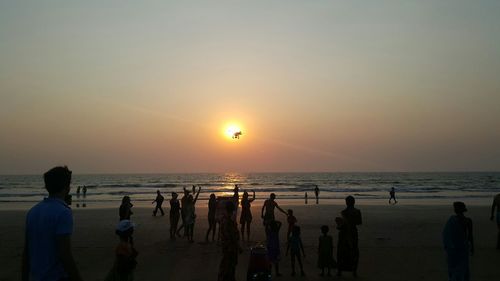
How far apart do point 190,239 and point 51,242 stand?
12.4m

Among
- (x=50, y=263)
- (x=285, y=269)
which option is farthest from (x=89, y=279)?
(x=50, y=263)

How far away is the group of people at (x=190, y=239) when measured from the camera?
3729 millimetres

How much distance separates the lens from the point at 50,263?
3.75 metres

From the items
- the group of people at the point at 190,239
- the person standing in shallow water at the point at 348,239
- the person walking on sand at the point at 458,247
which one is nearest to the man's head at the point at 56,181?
the group of people at the point at 190,239

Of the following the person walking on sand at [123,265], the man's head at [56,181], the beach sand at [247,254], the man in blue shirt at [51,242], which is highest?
the man's head at [56,181]

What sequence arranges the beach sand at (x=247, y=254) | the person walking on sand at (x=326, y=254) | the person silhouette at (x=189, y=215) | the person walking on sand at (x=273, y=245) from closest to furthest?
the person walking on sand at (x=326, y=254) → the person walking on sand at (x=273, y=245) → the beach sand at (x=247, y=254) → the person silhouette at (x=189, y=215)

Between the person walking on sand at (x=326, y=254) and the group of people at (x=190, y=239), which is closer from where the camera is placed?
the group of people at (x=190, y=239)

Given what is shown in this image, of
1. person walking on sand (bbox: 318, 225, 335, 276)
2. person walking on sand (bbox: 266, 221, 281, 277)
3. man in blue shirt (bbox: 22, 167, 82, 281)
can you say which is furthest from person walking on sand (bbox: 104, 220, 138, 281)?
person walking on sand (bbox: 318, 225, 335, 276)

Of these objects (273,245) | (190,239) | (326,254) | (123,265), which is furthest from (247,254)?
(123,265)

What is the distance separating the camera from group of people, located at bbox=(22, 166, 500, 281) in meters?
3.73

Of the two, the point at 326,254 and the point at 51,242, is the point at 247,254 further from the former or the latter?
the point at 51,242

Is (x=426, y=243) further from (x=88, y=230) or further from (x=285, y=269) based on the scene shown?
(x=88, y=230)

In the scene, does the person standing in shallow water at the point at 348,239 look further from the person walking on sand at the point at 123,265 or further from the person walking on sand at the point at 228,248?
the person walking on sand at the point at 123,265

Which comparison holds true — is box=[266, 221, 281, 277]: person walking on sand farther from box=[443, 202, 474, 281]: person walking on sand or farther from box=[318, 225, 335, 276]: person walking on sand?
box=[443, 202, 474, 281]: person walking on sand
